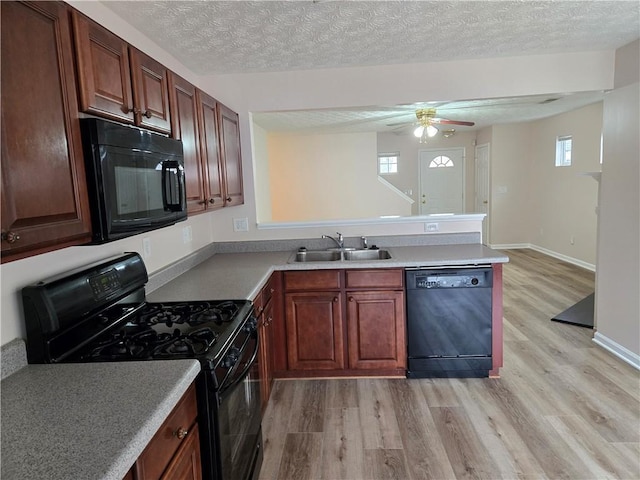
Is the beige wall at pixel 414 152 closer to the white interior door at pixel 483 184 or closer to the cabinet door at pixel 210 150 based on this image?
the white interior door at pixel 483 184

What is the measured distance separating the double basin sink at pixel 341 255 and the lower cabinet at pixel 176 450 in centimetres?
195

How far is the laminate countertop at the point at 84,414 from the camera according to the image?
35.2 inches

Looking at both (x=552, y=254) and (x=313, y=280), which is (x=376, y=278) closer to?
(x=313, y=280)

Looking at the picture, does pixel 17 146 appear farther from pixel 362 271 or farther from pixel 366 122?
pixel 366 122

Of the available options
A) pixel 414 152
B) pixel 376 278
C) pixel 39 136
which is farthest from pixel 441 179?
pixel 39 136

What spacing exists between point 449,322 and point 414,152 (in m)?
6.01

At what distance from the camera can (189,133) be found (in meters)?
2.27

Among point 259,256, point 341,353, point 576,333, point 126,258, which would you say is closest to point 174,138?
point 126,258

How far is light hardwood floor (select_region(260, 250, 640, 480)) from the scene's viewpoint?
6.81 feet

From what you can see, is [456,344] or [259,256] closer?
[456,344]

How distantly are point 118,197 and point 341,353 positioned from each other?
79.5 inches

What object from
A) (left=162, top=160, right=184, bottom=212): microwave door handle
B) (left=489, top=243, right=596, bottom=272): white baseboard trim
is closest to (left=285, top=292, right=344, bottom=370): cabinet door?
(left=162, top=160, right=184, bottom=212): microwave door handle

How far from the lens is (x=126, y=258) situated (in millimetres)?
1931

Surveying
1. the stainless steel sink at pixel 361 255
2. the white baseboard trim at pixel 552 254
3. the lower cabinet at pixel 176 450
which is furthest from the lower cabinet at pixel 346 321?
the white baseboard trim at pixel 552 254
